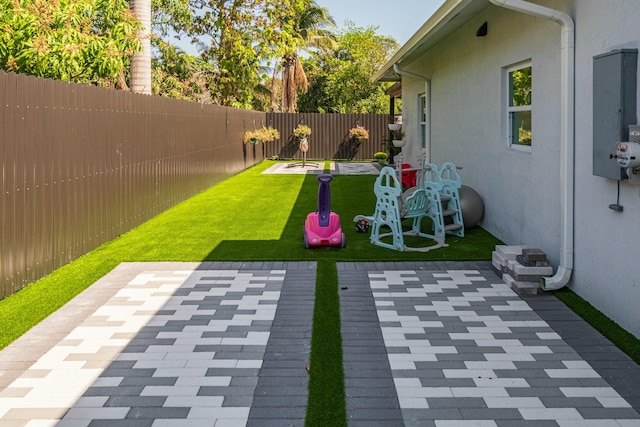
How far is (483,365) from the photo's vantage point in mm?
4281

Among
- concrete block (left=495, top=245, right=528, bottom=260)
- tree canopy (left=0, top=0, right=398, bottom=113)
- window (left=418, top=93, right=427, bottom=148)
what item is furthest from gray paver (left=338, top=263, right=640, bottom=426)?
window (left=418, top=93, right=427, bottom=148)

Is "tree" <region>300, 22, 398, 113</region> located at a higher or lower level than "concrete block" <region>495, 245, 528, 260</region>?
higher

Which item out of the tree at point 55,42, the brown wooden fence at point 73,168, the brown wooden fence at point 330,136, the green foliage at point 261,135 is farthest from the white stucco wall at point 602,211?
the brown wooden fence at point 330,136

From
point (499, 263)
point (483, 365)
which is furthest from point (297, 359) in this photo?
point (499, 263)

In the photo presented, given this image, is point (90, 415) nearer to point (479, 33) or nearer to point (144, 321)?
point (144, 321)

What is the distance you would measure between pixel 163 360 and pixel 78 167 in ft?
12.7

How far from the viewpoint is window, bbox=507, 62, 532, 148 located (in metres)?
7.69

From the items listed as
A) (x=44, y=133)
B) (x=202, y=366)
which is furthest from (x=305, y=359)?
(x=44, y=133)

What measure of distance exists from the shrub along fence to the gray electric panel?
492cm

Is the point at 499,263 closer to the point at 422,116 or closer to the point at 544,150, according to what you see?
the point at 544,150

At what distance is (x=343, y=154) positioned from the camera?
27703 mm

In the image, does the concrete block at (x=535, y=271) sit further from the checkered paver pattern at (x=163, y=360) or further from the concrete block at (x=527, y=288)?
the checkered paver pattern at (x=163, y=360)

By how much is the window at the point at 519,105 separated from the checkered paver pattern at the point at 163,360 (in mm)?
3332

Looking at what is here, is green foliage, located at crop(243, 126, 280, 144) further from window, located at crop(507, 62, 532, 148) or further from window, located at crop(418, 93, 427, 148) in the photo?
window, located at crop(507, 62, 532, 148)
